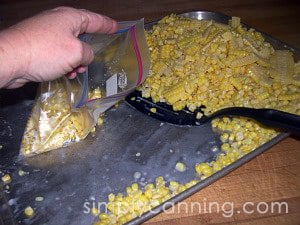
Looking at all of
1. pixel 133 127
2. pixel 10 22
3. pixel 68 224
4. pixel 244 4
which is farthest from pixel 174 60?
pixel 10 22

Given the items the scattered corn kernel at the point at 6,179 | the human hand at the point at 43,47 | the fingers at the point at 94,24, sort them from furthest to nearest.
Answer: the scattered corn kernel at the point at 6,179
the fingers at the point at 94,24
the human hand at the point at 43,47

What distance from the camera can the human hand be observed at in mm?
694

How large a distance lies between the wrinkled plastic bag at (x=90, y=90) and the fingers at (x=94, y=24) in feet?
0.34

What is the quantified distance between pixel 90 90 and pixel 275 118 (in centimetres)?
54

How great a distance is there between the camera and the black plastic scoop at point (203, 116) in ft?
2.80

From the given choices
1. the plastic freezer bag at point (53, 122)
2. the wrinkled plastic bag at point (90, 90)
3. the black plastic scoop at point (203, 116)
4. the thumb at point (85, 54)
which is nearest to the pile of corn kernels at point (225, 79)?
the black plastic scoop at point (203, 116)

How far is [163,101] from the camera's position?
115 centimetres

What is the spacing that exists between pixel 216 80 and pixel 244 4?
779mm

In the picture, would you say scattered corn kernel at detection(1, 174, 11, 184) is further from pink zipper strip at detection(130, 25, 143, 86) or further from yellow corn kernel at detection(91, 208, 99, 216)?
pink zipper strip at detection(130, 25, 143, 86)

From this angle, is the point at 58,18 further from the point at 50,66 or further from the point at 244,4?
the point at 244,4

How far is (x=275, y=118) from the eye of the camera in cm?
88

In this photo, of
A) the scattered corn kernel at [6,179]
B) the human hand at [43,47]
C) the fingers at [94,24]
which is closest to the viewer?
the human hand at [43,47]

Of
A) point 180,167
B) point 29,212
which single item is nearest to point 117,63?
point 180,167

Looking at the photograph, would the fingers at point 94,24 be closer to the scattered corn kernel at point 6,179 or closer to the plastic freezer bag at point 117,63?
the plastic freezer bag at point 117,63
